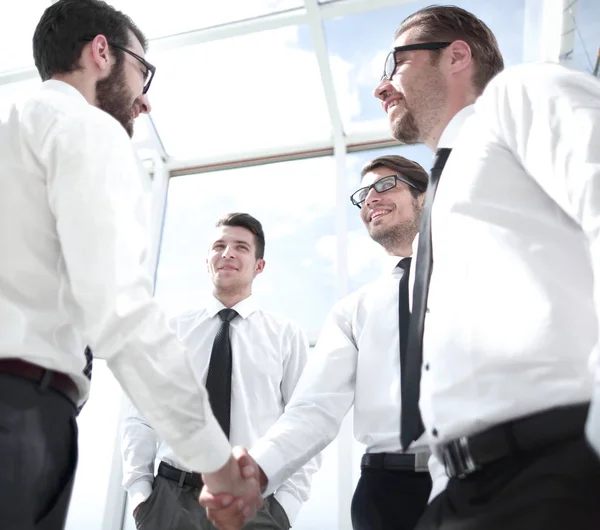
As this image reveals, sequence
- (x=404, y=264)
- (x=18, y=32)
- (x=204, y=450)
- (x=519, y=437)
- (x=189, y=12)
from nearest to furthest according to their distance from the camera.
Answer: (x=519, y=437) < (x=204, y=450) < (x=404, y=264) < (x=189, y=12) < (x=18, y=32)

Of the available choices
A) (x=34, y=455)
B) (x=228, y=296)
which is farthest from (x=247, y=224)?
(x=34, y=455)

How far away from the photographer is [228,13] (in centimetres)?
385

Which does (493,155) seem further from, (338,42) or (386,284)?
(338,42)

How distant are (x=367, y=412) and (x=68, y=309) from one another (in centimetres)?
91

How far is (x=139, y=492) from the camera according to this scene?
212 cm

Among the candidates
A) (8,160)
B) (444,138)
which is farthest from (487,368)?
(8,160)

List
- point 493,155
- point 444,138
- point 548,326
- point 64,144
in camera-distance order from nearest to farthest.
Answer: point 548,326 → point 493,155 → point 64,144 → point 444,138

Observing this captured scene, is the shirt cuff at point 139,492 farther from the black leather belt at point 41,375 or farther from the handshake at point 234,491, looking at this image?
the black leather belt at point 41,375

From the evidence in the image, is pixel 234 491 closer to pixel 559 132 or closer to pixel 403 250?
pixel 559 132

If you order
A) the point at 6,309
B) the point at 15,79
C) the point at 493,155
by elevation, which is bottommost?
the point at 6,309

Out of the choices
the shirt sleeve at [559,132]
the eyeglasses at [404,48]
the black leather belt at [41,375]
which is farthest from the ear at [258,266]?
the shirt sleeve at [559,132]

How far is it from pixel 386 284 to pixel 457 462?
110cm

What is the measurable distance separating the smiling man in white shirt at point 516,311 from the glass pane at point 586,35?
2084 millimetres

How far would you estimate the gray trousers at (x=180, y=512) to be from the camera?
1.95 m
